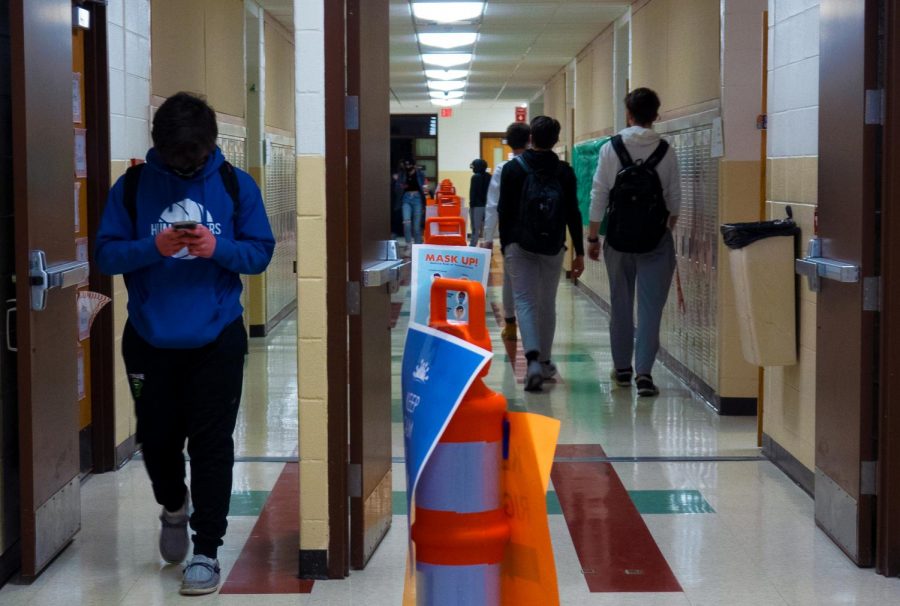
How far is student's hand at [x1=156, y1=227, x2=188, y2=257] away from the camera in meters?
3.40

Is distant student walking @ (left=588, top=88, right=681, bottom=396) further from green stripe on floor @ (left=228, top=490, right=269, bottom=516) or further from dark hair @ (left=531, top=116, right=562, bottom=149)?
green stripe on floor @ (left=228, top=490, right=269, bottom=516)

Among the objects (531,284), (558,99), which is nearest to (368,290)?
(531,284)

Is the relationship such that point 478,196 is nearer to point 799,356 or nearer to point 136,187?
point 799,356

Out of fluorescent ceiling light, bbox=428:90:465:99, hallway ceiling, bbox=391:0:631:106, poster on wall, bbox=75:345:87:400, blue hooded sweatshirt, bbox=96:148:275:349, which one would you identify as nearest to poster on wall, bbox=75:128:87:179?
poster on wall, bbox=75:345:87:400

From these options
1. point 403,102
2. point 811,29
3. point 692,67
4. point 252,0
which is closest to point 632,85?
point 692,67

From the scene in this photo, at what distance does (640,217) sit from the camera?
6.50 m

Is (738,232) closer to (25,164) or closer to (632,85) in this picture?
(25,164)

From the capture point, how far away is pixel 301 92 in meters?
3.63

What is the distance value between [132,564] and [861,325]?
239 cm

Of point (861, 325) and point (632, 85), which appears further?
point (632, 85)

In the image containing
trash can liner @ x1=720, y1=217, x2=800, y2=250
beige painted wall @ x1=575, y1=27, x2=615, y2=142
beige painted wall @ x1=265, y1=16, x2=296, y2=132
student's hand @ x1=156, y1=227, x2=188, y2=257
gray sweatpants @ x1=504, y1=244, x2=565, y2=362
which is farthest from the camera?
beige painted wall @ x1=575, y1=27, x2=615, y2=142

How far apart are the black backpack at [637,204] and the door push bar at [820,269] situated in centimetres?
227

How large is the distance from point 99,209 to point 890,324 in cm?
305

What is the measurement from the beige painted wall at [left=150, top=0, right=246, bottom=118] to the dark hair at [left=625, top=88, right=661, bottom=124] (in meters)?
2.54
